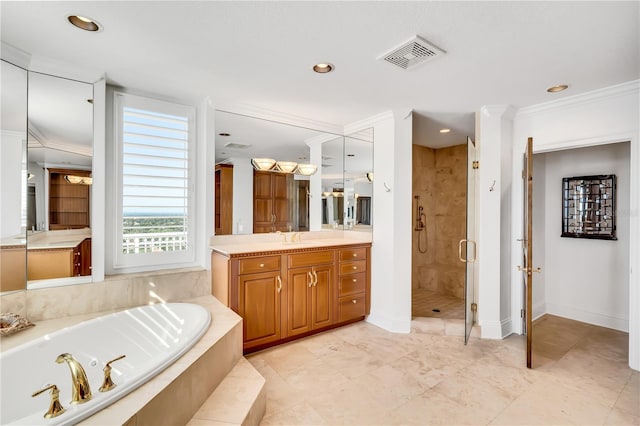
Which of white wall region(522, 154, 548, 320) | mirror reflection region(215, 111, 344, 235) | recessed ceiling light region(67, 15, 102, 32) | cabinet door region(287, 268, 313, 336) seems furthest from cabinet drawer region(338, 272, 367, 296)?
recessed ceiling light region(67, 15, 102, 32)

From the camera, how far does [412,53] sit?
2.13 metres

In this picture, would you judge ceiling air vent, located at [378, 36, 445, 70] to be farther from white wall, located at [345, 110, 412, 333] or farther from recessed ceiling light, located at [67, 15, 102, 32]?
recessed ceiling light, located at [67, 15, 102, 32]

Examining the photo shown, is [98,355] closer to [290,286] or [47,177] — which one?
[47,177]

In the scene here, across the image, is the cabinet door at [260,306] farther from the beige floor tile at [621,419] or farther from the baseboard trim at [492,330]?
the beige floor tile at [621,419]

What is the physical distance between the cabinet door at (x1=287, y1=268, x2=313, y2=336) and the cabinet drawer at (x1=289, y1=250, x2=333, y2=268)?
0.20 ft

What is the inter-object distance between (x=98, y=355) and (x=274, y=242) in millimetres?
1835

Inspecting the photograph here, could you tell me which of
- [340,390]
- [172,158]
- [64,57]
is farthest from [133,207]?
[340,390]

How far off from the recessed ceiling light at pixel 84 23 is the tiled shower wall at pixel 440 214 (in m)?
4.16

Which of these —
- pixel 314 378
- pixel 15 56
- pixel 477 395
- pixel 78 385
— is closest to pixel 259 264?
pixel 314 378

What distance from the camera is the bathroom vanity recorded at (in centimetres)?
280

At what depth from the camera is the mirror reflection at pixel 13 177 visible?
2127mm

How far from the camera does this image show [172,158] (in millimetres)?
3006

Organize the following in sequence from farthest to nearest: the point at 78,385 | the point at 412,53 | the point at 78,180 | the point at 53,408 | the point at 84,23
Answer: the point at 78,180 → the point at 412,53 → the point at 84,23 → the point at 78,385 → the point at 53,408

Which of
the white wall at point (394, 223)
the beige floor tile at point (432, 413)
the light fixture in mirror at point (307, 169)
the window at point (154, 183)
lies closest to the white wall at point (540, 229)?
the white wall at point (394, 223)
